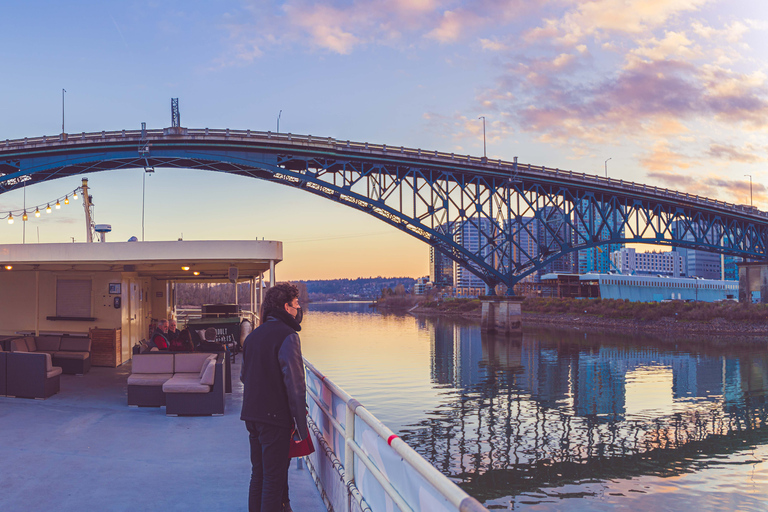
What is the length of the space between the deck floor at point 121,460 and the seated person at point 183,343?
5.49 feet

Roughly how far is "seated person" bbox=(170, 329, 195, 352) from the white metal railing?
231 inches

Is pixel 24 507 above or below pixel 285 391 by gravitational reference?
below

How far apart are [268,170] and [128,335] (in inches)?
1105

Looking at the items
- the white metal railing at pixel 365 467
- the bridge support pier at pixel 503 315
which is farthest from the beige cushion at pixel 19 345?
the bridge support pier at pixel 503 315

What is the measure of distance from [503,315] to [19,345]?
46319mm

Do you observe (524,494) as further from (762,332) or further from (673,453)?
(762,332)

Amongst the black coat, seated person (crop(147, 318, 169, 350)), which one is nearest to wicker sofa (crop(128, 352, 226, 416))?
seated person (crop(147, 318, 169, 350))

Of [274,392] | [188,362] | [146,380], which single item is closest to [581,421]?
[188,362]

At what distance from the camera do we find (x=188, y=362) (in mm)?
10695

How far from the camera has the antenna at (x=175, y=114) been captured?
147 ft

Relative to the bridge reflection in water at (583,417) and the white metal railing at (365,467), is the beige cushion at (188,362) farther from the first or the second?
the bridge reflection in water at (583,417)

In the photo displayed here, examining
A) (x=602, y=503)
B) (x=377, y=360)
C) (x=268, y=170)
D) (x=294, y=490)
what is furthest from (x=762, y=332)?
(x=294, y=490)

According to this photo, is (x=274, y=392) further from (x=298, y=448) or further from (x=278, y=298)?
(x=278, y=298)

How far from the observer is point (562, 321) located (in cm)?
7319
